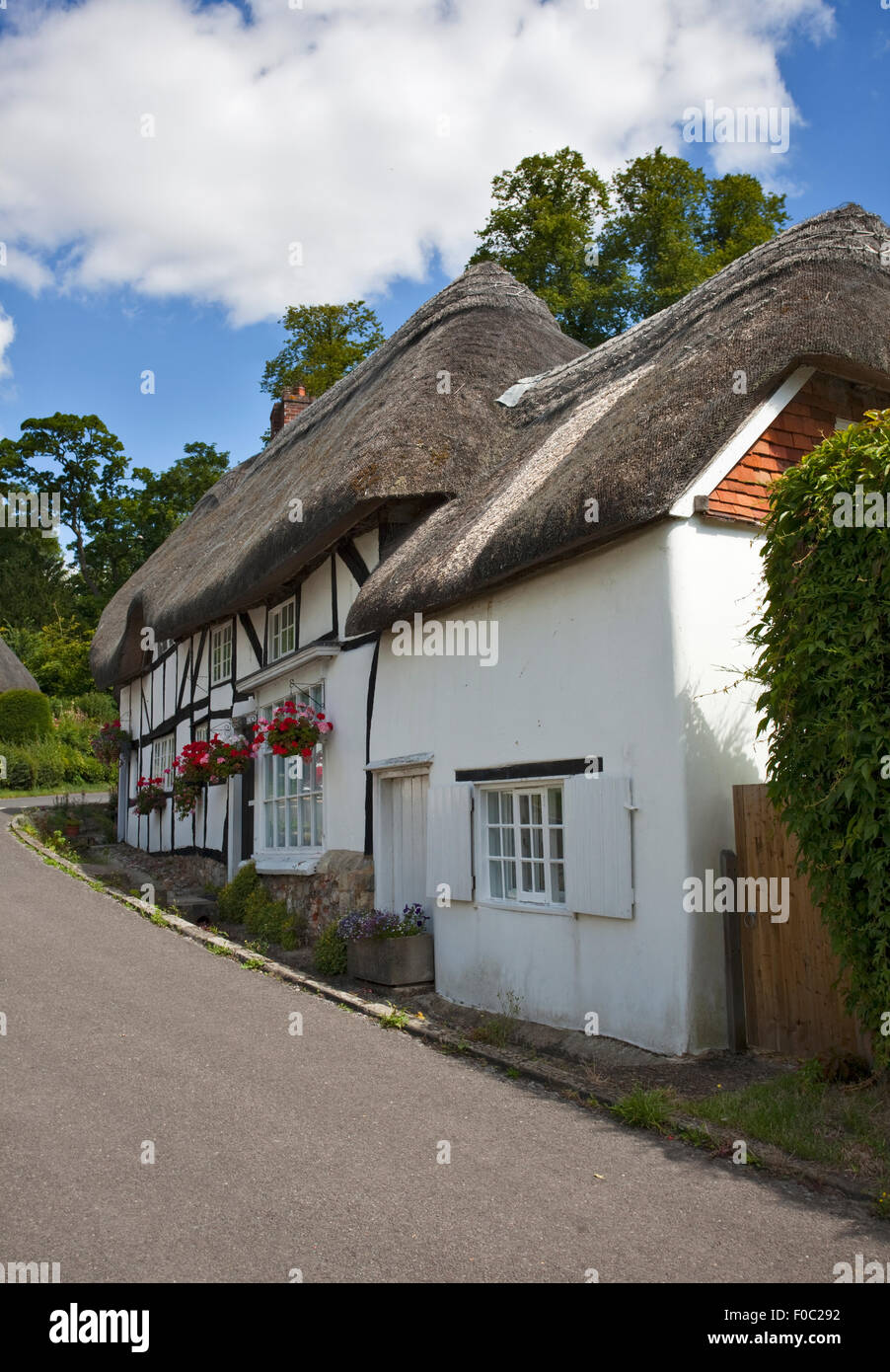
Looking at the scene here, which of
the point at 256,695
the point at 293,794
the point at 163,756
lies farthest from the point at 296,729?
the point at 163,756

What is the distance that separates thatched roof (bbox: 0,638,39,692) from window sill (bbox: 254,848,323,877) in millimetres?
21283

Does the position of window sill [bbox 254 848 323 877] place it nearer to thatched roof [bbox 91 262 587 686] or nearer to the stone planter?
the stone planter

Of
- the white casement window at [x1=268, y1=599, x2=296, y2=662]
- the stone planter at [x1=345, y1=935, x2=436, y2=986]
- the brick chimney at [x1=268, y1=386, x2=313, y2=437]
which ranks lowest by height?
the stone planter at [x1=345, y1=935, x2=436, y2=986]

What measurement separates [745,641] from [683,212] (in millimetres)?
19856

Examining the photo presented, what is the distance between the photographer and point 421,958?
816 cm

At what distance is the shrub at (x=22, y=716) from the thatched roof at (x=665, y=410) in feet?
70.6

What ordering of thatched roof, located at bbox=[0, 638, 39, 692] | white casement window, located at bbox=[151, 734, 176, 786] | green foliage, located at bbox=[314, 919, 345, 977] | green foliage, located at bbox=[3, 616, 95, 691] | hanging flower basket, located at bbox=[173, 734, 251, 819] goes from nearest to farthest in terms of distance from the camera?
green foliage, located at bbox=[314, 919, 345, 977], hanging flower basket, located at bbox=[173, 734, 251, 819], white casement window, located at bbox=[151, 734, 176, 786], thatched roof, located at bbox=[0, 638, 39, 692], green foliage, located at bbox=[3, 616, 95, 691]

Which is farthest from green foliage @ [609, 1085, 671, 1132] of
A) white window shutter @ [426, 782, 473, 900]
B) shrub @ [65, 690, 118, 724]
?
shrub @ [65, 690, 118, 724]

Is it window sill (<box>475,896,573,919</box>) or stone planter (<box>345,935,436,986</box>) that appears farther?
stone planter (<box>345,935,436,986</box>)

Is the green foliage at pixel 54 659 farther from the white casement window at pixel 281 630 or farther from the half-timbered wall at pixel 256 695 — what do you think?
the white casement window at pixel 281 630

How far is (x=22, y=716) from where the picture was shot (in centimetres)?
2767

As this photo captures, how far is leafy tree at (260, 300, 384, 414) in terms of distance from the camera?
1069 inches

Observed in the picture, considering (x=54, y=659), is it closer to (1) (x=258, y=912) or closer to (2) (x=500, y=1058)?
(1) (x=258, y=912)
